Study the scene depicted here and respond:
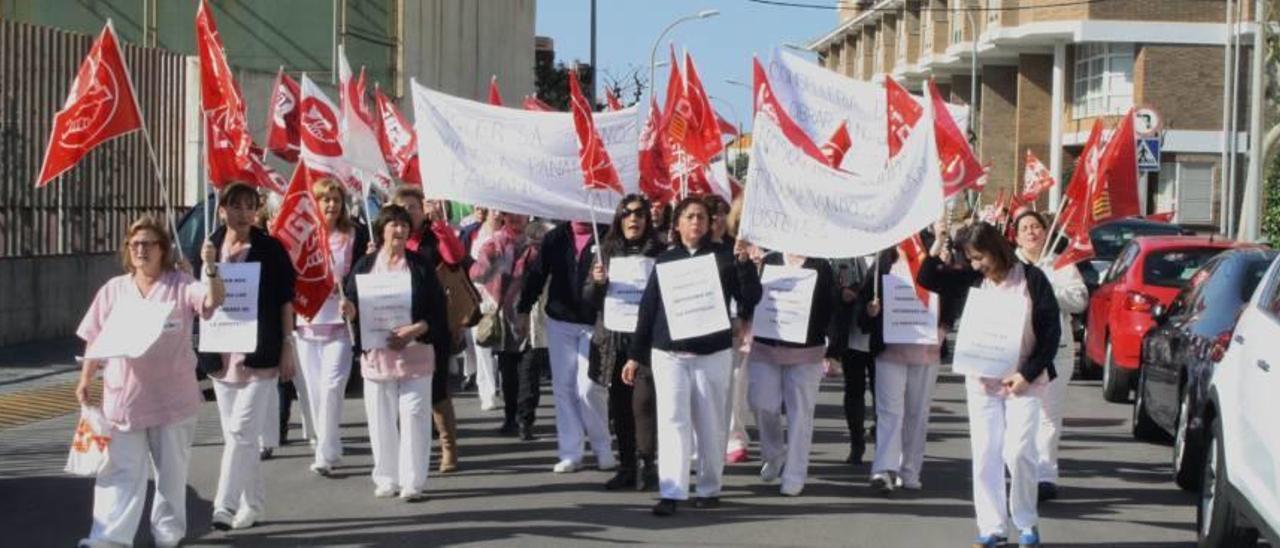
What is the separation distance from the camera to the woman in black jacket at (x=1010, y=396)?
30.6 feet

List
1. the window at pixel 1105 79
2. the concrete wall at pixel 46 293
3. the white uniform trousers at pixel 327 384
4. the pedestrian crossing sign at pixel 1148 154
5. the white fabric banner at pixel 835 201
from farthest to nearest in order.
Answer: the window at pixel 1105 79
the pedestrian crossing sign at pixel 1148 154
the concrete wall at pixel 46 293
the white uniform trousers at pixel 327 384
the white fabric banner at pixel 835 201

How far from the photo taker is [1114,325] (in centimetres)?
1744

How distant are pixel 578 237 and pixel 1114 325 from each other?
653cm

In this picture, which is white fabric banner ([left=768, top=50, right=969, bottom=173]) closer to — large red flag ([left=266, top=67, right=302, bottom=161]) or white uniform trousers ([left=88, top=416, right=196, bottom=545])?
white uniform trousers ([left=88, top=416, right=196, bottom=545])

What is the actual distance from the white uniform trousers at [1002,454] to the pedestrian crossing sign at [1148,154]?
2192 centimetres

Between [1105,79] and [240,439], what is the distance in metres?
48.4

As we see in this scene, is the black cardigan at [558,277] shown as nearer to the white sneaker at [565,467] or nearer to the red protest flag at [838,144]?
the white sneaker at [565,467]

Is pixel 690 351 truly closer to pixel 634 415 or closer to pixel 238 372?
pixel 634 415

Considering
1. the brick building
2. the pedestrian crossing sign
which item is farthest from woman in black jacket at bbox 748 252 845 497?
the brick building

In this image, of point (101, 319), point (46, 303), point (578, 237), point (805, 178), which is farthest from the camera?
point (46, 303)

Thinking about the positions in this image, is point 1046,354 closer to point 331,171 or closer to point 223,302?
point 223,302

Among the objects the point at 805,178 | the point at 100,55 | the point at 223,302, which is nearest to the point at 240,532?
the point at 223,302

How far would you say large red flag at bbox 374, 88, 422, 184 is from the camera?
757 inches

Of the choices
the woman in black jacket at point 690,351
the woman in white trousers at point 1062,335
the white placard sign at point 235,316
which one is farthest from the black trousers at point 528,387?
the white placard sign at point 235,316
